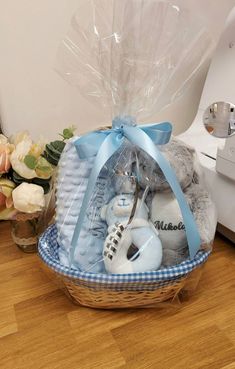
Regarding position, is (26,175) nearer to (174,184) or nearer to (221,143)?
(174,184)

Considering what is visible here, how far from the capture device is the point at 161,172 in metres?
0.47

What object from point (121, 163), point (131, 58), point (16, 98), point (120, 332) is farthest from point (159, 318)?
point (16, 98)

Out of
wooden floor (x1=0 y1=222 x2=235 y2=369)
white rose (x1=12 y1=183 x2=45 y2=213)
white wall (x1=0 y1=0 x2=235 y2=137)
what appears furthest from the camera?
white wall (x1=0 y1=0 x2=235 y2=137)

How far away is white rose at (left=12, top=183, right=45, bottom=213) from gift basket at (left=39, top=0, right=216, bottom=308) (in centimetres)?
5

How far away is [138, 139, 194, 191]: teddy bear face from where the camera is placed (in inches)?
18.6

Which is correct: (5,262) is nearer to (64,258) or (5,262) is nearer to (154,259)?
(64,258)

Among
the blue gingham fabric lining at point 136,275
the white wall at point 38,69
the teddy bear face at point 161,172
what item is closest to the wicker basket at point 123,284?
the blue gingham fabric lining at point 136,275

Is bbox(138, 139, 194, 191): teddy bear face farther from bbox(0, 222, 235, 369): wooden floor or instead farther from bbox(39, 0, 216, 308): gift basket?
bbox(0, 222, 235, 369): wooden floor

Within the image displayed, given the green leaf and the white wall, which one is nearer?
the green leaf

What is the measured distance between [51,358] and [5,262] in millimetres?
231

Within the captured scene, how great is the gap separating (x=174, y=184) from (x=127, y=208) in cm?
7

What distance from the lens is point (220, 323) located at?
1.48 ft

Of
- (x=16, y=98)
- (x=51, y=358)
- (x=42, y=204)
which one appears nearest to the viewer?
(x=51, y=358)

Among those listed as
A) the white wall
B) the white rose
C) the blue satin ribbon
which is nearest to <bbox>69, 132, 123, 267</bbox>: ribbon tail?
the blue satin ribbon
